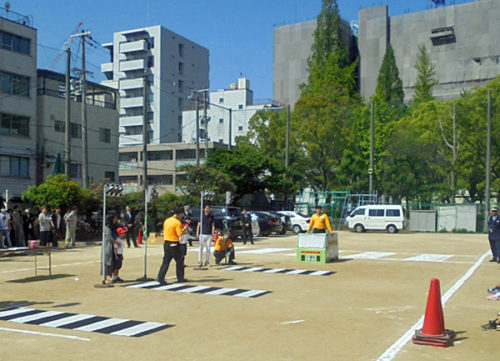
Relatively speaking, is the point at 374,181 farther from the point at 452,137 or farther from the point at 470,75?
the point at 470,75

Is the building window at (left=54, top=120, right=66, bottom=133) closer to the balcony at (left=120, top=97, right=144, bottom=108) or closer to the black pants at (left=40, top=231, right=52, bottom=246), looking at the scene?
A: the black pants at (left=40, top=231, right=52, bottom=246)

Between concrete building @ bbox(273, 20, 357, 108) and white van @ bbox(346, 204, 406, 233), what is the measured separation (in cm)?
4989

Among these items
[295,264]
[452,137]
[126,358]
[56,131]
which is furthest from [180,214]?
[452,137]

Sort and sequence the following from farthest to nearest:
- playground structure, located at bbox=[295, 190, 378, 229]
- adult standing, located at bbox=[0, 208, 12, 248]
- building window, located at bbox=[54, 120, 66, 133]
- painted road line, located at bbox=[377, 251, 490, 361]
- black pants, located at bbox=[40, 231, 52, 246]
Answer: playground structure, located at bbox=[295, 190, 378, 229]
building window, located at bbox=[54, 120, 66, 133]
black pants, located at bbox=[40, 231, 52, 246]
adult standing, located at bbox=[0, 208, 12, 248]
painted road line, located at bbox=[377, 251, 490, 361]

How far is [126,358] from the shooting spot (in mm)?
7000

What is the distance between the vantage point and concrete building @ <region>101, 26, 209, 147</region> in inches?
3740

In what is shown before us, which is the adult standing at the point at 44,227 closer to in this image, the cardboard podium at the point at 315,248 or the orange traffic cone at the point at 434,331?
the cardboard podium at the point at 315,248

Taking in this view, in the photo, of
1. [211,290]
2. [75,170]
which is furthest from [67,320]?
[75,170]

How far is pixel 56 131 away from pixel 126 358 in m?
45.2

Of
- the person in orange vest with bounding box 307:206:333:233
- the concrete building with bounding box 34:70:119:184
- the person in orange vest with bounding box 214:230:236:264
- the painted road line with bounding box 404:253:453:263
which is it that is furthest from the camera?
the concrete building with bounding box 34:70:119:184

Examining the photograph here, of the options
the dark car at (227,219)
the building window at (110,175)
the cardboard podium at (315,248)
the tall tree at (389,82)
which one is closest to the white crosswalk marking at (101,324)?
the cardboard podium at (315,248)

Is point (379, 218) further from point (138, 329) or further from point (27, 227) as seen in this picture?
point (138, 329)

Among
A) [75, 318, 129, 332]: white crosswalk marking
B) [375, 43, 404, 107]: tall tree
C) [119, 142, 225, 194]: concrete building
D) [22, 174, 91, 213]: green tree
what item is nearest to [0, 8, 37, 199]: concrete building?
[22, 174, 91, 213]: green tree

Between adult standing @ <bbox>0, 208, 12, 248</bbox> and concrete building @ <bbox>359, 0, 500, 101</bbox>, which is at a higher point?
concrete building @ <bbox>359, 0, 500, 101</bbox>
